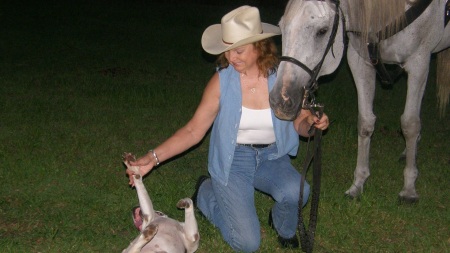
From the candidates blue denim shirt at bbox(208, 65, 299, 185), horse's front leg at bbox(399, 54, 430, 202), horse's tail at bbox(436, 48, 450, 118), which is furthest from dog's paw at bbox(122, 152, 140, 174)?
horse's tail at bbox(436, 48, 450, 118)

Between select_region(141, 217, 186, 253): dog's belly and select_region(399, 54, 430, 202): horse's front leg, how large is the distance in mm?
1953

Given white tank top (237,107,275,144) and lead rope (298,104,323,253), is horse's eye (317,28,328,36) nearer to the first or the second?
lead rope (298,104,323,253)

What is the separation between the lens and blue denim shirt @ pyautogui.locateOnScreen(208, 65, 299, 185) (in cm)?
370

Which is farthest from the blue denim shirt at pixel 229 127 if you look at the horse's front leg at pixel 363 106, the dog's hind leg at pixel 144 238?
the horse's front leg at pixel 363 106

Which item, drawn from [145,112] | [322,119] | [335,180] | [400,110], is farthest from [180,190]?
[400,110]

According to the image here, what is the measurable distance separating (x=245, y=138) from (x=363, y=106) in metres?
1.26

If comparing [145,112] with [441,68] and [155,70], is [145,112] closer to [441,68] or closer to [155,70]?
[155,70]

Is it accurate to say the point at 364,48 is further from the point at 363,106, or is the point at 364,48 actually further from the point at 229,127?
the point at 229,127

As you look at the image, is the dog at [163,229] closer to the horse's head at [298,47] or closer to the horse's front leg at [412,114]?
the horse's head at [298,47]

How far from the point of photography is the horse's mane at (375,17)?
3900mm

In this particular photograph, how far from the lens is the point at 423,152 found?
19.2 feet

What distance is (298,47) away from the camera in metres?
3.58

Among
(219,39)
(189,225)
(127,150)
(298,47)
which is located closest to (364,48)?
(298,47)

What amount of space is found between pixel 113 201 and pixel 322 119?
1.75 m
